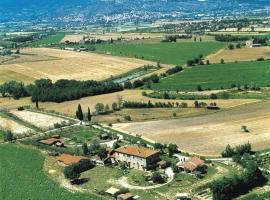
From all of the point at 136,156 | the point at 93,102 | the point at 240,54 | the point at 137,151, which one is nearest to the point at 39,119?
the point at 93,102

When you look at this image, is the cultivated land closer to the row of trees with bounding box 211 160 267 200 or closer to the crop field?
the crop field

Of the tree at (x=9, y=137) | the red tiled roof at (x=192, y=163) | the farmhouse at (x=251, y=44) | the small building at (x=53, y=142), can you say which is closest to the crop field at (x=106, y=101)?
the tree at (x=9, y=137)

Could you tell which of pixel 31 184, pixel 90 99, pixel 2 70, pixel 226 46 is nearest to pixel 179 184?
pixel 31 184

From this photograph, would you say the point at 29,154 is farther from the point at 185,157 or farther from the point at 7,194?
the point at 185,157

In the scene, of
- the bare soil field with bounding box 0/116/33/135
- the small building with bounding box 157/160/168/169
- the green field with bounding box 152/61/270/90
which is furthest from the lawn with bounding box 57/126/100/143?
the green field with bounding box 152/61/270/90

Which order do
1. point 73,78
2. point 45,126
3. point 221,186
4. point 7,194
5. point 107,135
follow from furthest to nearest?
point 73,78
point 45,126
point 107,135
point 7,194
point 221,186
